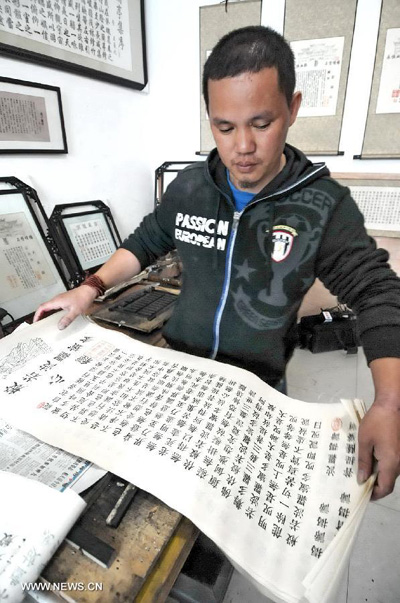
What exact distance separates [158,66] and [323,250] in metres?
1.66

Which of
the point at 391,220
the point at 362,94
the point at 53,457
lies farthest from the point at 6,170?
the point at 391,220

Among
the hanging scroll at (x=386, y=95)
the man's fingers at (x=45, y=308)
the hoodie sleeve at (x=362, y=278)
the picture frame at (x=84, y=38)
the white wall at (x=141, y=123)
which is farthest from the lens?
the hanging scroll at (x=386, y=95)

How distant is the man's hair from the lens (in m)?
0.53

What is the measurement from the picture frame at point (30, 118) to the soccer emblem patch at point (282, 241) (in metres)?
1.00

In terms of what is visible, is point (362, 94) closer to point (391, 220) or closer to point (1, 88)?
point (391, 220)

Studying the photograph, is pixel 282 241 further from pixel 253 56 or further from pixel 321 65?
pixel 321 65

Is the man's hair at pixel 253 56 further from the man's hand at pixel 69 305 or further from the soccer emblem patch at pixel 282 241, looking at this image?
the man's hand at pixel 69 305

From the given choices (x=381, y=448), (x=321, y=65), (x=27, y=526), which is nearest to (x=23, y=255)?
(x=27, y=526)

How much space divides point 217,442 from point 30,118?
1.28 m

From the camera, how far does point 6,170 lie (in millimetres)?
1148

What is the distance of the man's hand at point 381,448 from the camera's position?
36cm

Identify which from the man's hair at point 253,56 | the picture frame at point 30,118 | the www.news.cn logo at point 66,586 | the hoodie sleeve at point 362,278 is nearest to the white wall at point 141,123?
the picture frame at point 30,118

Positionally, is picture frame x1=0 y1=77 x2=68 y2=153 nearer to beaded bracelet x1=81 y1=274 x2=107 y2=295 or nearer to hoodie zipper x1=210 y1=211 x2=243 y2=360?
beaded bracelet x1=81 y1=274 x2=107 y2=295

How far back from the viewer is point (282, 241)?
66 centimetres
